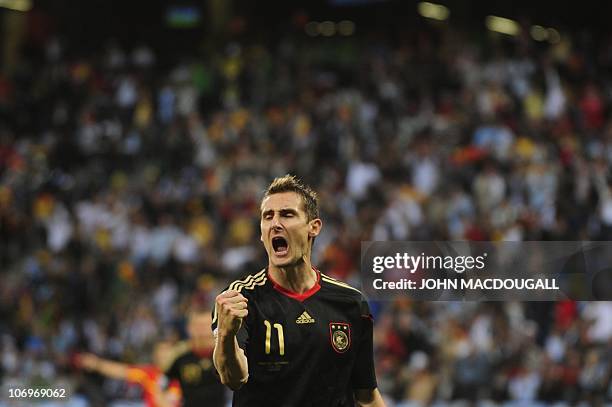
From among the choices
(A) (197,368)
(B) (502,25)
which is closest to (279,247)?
(A) (197,368)

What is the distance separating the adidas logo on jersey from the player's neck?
0.44 feet

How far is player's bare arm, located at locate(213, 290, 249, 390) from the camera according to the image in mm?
3971

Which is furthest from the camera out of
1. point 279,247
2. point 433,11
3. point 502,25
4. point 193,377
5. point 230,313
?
point 433,11

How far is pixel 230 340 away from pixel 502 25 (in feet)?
58.4

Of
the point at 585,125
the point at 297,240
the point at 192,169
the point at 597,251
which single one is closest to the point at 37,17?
the point at 192,169

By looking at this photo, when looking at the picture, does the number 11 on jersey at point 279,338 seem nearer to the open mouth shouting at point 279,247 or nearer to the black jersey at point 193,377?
the open mouth shouting at point 279,247

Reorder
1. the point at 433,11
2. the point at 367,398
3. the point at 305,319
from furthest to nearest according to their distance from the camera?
the point at 433,11 → the point at 367,398 → the point at 305,319

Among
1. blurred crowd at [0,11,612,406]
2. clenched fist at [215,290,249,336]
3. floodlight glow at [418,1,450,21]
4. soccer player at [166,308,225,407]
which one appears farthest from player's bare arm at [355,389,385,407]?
floodlight glow at [418,1,450,21]

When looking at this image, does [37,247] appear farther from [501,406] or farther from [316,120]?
[501,406]

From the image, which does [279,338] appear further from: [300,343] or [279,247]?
[279,247]

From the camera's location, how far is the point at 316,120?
1817cm

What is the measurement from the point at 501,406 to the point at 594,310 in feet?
5.15

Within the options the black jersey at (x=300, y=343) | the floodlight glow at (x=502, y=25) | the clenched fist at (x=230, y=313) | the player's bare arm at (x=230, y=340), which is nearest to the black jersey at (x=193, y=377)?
the black jersey at (x=300, y=343)

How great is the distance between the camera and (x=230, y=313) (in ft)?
13.0
